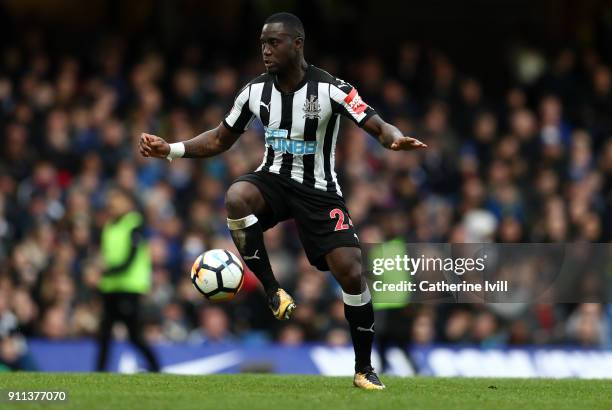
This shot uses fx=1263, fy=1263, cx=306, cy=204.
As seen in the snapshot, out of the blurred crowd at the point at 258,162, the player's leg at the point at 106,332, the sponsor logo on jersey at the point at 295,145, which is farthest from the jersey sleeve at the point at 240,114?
the blurred crowd at the point at 258,162

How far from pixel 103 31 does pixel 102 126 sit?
7.83ft

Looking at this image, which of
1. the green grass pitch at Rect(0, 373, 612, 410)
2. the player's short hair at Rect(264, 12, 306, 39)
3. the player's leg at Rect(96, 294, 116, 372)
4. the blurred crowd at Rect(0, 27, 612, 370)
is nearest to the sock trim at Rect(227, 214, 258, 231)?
the green grass pitch at Rect(0, 373, 612, 410)

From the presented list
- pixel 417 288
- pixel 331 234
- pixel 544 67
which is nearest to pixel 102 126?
pixel 544 67

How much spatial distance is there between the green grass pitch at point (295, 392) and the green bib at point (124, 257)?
2824 millimetres

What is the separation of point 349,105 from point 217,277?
1463 millimetres

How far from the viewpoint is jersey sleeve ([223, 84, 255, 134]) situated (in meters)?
8.58

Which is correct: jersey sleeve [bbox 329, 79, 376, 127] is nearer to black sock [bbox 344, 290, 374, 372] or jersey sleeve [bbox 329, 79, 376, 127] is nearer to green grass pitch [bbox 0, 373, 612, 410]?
black sock [bbox 344, 290, 374, 372]

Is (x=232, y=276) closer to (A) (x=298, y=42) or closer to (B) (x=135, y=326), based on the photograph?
(A) (x=298, y=42)

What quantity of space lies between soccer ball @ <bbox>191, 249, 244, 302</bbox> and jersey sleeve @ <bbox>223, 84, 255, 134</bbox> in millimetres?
904

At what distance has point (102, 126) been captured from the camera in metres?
16.7

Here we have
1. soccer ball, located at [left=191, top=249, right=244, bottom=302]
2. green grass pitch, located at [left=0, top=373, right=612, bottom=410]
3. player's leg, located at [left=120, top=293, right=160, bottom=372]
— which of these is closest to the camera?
green grass pitch, located at [left=0, top=373, right=612, bottom=410]

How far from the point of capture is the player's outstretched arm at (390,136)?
774cm

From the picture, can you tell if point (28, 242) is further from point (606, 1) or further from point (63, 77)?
point (606, 1)

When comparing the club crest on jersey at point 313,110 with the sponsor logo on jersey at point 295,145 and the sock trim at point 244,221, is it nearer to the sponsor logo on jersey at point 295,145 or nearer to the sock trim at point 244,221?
the sponsor logo on jersey at point 295,145
